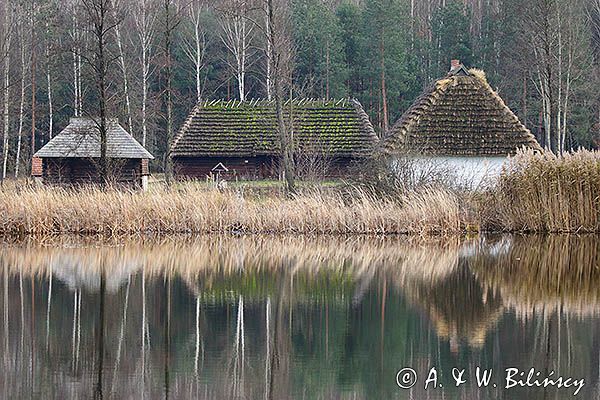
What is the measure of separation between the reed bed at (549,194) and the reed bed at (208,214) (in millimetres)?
1238

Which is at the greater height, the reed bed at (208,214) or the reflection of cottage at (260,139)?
the reflection of cottage at (260,139)

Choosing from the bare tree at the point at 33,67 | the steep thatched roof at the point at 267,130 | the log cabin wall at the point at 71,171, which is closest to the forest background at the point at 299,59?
the bare tree at the point at 33,67

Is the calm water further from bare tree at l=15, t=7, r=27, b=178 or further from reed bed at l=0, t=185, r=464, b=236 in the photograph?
bare tree at l=15, t=7, r=27, b=178

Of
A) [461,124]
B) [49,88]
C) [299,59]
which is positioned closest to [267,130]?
[461,124]

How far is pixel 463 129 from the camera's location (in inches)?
1125

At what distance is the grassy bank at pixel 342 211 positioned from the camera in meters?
21.4

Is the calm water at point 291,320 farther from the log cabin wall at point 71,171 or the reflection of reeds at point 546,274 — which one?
the log cabin wall at point 71,171

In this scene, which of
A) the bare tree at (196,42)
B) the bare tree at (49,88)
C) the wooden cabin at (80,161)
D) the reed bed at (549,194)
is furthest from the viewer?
the bare tree at (196,42)

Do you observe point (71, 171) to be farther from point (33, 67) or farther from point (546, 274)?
point (546, 274)

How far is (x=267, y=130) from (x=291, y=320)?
23499 mm

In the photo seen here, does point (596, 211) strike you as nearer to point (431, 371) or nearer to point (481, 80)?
point (481, 80)

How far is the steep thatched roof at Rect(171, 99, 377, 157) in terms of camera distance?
112 ft

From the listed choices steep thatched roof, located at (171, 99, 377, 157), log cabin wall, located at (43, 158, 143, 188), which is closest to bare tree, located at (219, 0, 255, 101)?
steep thatched roof, located at (171, 99, 377, 157)

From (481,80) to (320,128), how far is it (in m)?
6.88
